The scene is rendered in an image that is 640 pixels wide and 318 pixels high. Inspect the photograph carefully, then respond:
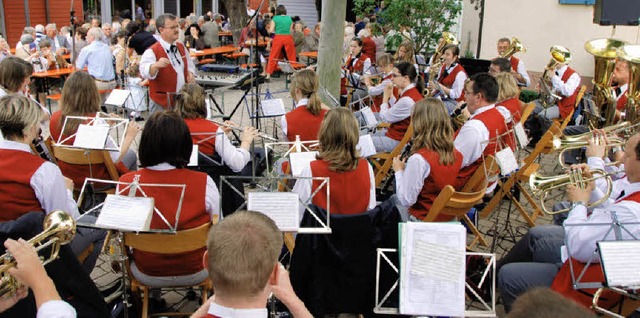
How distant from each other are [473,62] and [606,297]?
710 centimetres

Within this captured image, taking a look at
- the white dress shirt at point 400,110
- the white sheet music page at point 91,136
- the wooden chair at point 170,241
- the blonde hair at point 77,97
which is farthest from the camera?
the white dress shirt at point 400,110

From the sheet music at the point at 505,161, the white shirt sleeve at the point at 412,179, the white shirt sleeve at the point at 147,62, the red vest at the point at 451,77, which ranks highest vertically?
the white shirt sleeve at the point at 147,62

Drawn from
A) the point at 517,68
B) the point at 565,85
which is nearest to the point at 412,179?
the point at 565,85

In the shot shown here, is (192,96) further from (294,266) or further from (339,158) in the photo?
(294,266)

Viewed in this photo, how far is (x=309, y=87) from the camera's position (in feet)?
16.7

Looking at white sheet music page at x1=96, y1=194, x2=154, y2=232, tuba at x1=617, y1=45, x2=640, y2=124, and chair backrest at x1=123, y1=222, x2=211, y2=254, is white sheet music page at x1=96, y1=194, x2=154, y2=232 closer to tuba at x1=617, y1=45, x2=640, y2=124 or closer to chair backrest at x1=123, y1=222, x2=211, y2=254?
chair backrest at x1=123, y1=222, x2=211, y2=254

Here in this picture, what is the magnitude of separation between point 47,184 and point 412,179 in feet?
7.55

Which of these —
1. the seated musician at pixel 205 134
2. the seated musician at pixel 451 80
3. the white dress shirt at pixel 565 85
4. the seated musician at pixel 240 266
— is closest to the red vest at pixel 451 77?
the seated musician at pixel 451 80

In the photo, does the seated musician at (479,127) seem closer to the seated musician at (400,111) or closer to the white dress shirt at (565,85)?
the seated musician at (400,111)

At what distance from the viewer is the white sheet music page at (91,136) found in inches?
148

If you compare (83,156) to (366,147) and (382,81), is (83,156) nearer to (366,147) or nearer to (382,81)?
(366,147)

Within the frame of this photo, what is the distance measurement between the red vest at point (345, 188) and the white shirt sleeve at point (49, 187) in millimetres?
1440

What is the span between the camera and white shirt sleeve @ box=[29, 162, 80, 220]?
292 cm

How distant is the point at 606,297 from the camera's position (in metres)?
2.71
